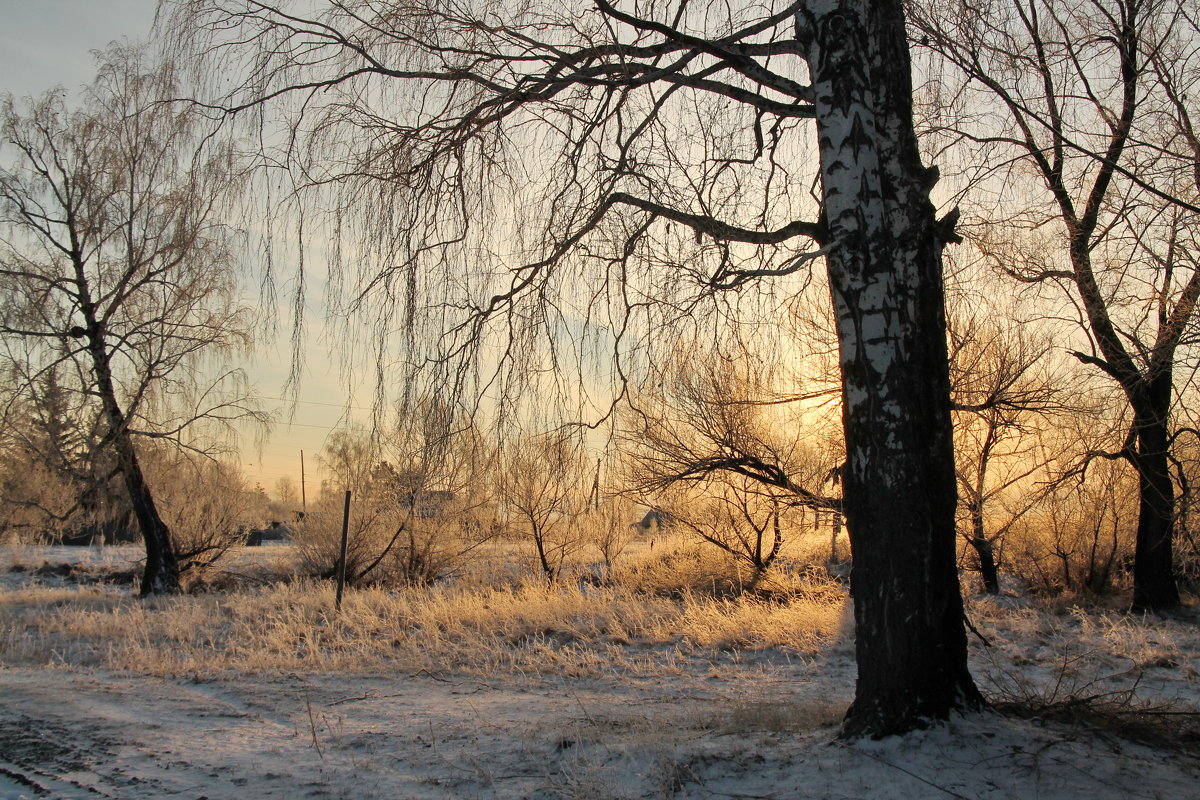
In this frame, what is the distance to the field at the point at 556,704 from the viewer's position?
3.70 meters

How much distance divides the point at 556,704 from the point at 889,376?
385 centimetres

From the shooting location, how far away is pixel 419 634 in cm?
1004

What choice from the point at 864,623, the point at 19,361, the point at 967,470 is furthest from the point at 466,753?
the point at 19,361

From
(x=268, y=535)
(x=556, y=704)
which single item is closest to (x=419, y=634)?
(x=556, y=704)

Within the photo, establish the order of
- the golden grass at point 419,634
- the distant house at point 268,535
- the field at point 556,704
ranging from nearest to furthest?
the field at point 556,704 → the golden grass at point 419,634 → the distant house at point 268,535

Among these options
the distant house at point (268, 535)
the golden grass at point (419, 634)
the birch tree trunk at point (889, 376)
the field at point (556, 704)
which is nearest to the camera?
the field at point (556, 704)

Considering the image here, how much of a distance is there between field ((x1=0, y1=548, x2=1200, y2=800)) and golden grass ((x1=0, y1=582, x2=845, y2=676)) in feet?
0.15

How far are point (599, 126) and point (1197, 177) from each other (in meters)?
5.26

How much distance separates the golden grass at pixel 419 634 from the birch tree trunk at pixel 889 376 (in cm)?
445

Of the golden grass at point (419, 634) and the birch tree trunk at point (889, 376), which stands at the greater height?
the birch tree trunk at point (889, 376)

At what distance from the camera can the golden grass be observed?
27.3 feet

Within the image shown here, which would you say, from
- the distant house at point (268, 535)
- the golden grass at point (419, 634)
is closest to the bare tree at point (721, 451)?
the golden grass at point (419, 634)

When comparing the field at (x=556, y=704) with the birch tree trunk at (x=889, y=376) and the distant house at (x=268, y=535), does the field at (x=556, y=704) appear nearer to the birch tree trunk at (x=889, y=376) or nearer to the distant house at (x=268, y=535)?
the birch tree trunk at (x=889, y=376)

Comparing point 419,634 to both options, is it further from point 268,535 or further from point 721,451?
point 268,535
